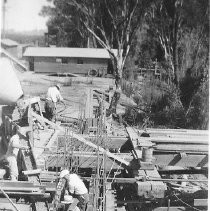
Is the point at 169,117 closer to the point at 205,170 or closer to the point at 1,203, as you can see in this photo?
the point at 205,170

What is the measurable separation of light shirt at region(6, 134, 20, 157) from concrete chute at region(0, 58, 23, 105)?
197 cm

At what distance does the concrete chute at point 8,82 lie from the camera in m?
9.95

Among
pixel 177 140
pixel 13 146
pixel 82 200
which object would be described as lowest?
pixel 82 200

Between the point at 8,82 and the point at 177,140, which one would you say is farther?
the point at 8,82

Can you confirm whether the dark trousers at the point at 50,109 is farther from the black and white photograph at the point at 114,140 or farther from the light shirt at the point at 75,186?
the light shirt at the point at 75,186

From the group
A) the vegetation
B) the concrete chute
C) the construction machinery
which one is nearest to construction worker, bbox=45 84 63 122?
the construction machinery

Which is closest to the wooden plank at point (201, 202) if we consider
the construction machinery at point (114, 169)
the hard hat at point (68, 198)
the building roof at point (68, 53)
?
the construction machinery at point (114, 169)

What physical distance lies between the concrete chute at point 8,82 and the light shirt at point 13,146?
197cm

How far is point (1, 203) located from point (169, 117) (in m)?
9.65

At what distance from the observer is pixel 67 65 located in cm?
3666

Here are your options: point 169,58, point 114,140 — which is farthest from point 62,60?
point 114,140

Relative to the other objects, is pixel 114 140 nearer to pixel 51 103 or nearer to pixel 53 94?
pixel 51 103

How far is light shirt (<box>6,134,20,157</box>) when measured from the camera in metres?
8.48

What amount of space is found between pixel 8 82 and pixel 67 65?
2680 centimetres
